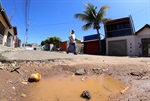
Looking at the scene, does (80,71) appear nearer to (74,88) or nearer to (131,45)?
(74,88)

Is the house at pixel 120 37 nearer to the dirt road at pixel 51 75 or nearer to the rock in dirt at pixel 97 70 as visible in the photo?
the dirt road at pixel 51 75

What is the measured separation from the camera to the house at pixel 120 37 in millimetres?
15547

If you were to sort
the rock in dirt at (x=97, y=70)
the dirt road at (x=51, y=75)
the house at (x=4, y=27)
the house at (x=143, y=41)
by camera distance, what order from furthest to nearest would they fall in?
the house at (x=143, y=41) < the house at (x=4, y=27) < the rock in dirt at (x=97, y=70) < the dirt road at (x=51, y=75)

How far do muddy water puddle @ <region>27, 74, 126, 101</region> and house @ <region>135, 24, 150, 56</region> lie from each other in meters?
12.2

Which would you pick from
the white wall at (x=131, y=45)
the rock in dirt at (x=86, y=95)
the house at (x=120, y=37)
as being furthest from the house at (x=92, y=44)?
the rock in dirt at (x=86, y=95)

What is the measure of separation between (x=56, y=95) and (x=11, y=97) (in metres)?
0.84

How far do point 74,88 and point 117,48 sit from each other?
46.8ft

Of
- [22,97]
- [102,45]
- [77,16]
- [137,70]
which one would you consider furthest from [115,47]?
[22,97]

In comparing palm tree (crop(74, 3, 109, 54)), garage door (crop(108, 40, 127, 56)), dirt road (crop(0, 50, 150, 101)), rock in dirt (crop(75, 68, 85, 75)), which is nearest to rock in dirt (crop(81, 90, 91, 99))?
dirt road (crop(0, 50, 150, 101))

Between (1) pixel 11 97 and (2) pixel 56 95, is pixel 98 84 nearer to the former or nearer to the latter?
(2) pixel 56 95

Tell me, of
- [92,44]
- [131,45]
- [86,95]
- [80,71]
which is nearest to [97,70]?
[80,71]

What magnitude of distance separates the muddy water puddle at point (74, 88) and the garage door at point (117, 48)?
12851mm

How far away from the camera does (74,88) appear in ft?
11.0

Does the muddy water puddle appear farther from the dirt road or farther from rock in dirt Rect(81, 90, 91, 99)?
the dirt road
